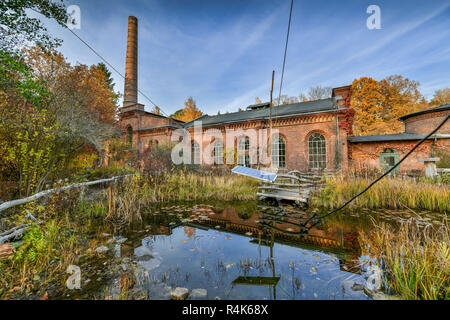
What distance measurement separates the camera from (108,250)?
9.99 ft

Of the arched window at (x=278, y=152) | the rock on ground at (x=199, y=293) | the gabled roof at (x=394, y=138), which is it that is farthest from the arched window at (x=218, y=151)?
the rock on ground at (x=199, y=293)

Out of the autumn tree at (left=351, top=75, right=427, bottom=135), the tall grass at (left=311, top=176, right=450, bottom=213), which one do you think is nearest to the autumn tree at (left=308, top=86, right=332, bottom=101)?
the autumn tree at (left=351, top=75, right=427, bottom=135)

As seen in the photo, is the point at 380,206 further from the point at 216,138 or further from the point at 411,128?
the point at 411,128

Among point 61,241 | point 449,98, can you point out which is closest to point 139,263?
point 61,241

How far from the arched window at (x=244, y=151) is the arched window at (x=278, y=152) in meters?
2.15

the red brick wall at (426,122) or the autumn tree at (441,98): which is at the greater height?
the autumn tree at (441,98)

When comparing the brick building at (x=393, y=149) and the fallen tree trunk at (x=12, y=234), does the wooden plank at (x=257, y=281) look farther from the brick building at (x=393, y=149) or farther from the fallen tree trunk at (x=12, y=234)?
the brick building at (x=393, y=149)

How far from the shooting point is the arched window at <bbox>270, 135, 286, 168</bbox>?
559 inches

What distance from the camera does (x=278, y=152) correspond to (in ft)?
47.1

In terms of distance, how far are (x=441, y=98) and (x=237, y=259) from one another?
3788cm

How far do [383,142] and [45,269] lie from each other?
1826cm

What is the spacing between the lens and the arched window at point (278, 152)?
559 inches

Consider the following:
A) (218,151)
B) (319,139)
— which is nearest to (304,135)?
(319,139)
